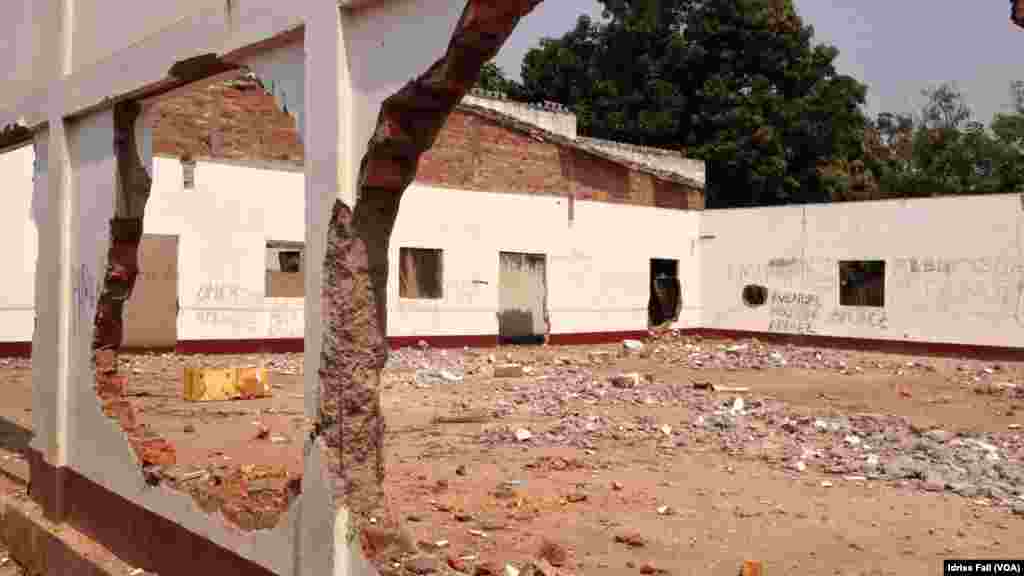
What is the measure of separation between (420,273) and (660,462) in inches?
435

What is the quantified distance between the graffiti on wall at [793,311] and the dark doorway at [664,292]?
258 cm

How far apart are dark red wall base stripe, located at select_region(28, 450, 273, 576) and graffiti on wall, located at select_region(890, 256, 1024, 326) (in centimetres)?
1668

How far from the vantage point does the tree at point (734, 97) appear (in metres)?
30.0

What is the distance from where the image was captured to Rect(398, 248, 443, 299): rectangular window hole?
17969 millimetres

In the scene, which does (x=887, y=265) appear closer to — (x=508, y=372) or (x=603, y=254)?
(x=603, y=254)

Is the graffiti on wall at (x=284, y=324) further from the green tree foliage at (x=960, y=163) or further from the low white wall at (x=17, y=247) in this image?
the green tree foliage at (x=960, y=163)

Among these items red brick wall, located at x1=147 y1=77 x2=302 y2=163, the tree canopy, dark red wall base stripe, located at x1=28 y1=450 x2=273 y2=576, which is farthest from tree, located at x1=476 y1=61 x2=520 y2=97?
dark red wall base stripe, located at x1=28 y1=450 x2=273 y2=576

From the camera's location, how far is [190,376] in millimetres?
11016

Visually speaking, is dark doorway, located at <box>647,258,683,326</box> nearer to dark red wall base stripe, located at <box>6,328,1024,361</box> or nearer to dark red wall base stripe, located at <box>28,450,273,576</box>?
dark red wall base stripe, located at <box>6,328,1024,361</box>

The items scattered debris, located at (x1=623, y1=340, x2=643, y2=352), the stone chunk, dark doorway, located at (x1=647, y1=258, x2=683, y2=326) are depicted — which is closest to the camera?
the stone chunk

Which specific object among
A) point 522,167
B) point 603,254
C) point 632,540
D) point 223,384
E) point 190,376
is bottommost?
point 632,540

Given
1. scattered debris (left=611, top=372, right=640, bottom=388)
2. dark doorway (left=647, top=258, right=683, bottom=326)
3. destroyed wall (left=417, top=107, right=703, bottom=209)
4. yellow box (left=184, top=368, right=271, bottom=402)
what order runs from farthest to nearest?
dark doorway (left=647, top=258, right=683, bottom=326) → destroyed wall (left=417, top=107, right=703, bottom=209) → scattered debris (left=611, top=372, right=640, bottom=388) → yellow box (left=184, top=368, right=271, bottom=402)

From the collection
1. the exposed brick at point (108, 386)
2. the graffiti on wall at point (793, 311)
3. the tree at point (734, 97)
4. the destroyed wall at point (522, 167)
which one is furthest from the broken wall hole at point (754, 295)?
the exposed brick at point (108, 386)

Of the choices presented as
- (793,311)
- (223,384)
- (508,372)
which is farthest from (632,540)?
(793,311)
